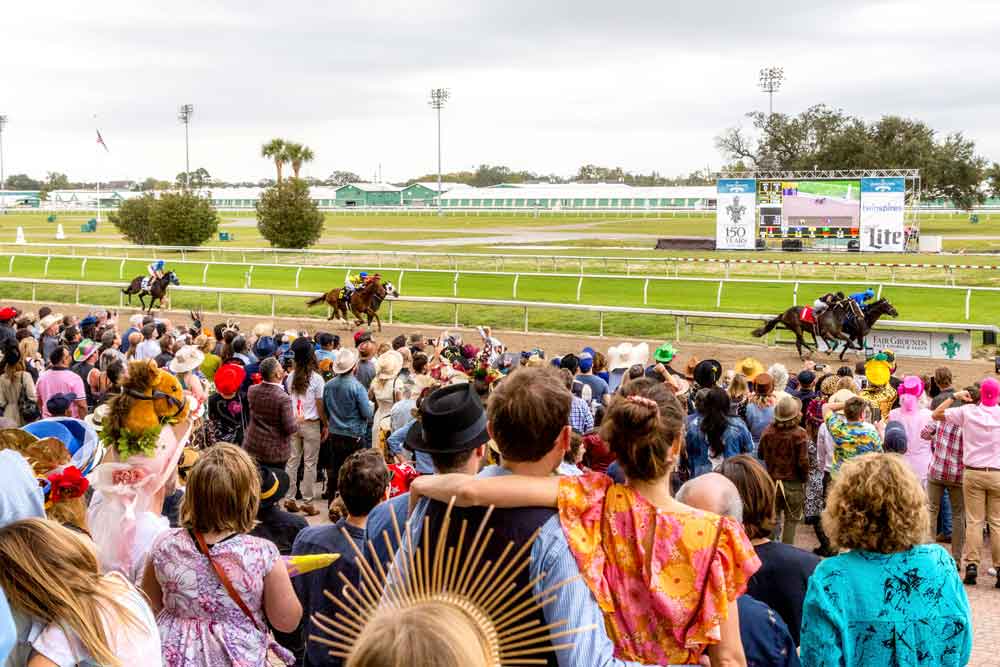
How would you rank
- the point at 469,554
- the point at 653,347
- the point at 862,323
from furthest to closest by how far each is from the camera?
the point at 653,347, the point at 862,323, the point at 469,554

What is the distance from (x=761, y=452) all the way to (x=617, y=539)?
15.3 feet

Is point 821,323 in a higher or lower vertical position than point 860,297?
lower

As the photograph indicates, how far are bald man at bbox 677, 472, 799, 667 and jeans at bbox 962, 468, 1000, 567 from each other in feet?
13.6

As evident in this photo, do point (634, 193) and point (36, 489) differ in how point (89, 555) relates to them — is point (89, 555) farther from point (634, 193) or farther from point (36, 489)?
point (634, 193)

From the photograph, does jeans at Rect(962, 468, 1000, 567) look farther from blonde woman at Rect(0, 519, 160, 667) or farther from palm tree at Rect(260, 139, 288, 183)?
palm tree at Rect(260, 139, 288, 183)

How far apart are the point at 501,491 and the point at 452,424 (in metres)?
0.50

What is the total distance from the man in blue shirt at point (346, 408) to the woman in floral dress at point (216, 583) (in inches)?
183

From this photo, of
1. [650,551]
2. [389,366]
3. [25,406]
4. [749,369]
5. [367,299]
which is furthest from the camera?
[367,299]

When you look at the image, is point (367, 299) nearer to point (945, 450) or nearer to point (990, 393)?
point (945, 450)

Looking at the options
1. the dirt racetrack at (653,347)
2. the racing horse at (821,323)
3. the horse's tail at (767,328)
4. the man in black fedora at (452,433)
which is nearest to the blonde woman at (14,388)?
the man in black fedora at (452,433)

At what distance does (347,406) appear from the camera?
8094mm

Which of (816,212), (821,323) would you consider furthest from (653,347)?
(816,212)

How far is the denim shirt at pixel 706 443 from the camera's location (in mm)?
6336

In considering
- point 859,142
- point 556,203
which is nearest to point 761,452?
point 859,142
